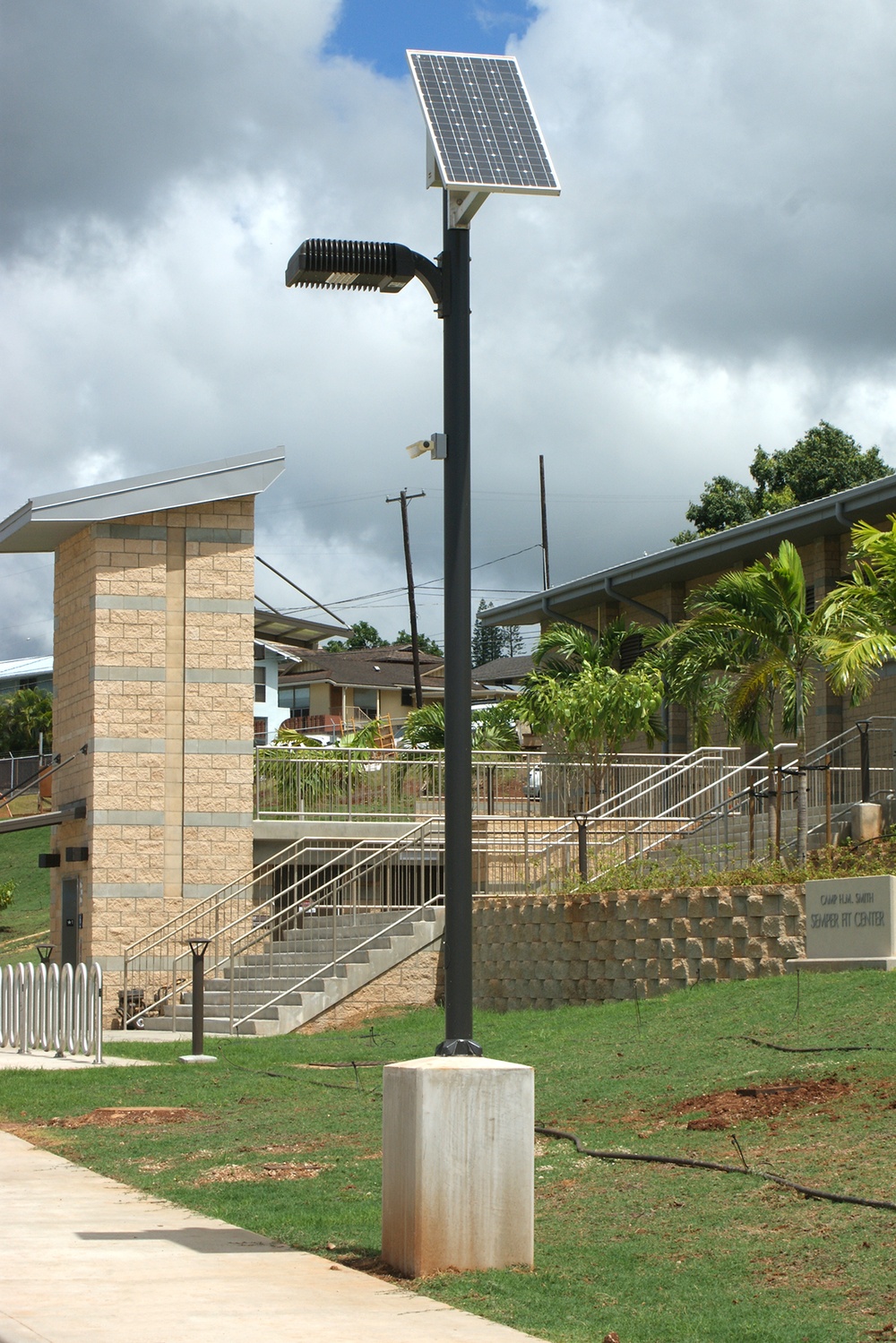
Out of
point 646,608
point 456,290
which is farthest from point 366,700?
point 456,290

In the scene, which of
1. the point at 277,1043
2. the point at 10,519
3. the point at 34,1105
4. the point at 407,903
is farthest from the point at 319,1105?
Answer: the point at 10,519

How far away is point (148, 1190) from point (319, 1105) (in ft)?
11.4

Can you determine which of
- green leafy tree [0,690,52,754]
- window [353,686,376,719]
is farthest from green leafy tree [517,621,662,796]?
window [353,686,376,719]

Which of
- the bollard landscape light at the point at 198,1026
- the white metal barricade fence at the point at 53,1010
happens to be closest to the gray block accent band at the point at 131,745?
the white metal barricade fence at the point at 53,1010

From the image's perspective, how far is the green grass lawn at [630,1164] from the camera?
22.8 ft

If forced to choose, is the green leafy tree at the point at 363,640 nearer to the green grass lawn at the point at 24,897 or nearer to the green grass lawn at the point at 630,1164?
the green grass lawn at the point at 24,897

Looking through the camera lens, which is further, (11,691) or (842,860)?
(11,691)

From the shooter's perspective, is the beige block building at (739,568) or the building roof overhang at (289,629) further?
the building roof overhang at (289,629)

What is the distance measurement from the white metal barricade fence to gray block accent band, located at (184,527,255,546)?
26.6 ft

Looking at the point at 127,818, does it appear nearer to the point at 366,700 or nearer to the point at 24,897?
the point at 24,897

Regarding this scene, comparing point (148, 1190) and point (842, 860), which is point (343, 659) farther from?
point (148, 1190)

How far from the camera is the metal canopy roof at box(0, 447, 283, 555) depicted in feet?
83.0

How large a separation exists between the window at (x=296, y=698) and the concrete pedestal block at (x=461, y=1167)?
66126 mm

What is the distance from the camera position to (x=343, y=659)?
7588 cm
